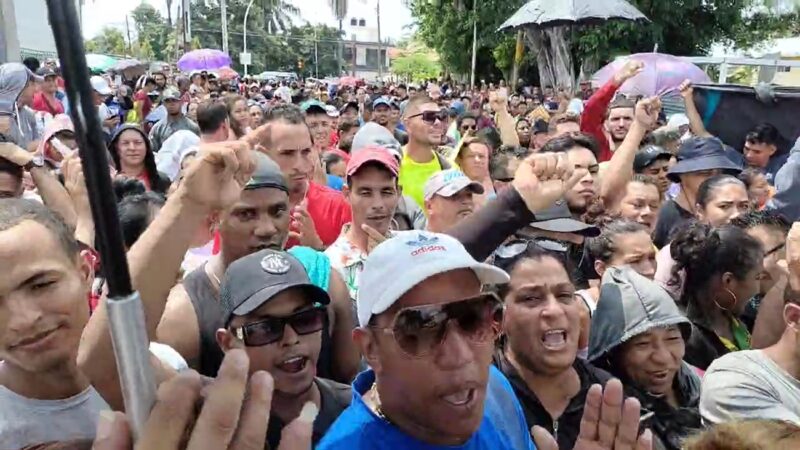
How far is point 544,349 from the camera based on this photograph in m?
2.37

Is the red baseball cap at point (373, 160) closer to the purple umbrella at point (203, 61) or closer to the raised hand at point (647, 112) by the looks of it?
the raised hand at point (647, 112)

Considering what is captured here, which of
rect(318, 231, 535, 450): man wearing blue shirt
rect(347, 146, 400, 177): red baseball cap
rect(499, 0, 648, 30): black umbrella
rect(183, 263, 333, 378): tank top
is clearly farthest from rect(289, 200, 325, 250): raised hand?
rect(499, 0, 648, 30): black umbrella

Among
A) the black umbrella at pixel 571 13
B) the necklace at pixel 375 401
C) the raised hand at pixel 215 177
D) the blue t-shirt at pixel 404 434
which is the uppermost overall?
the black umbrella at pixel 571 13

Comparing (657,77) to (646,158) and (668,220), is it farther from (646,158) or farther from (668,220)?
(668,220)

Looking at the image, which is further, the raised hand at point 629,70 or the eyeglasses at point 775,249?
the raised hand at point 629,70

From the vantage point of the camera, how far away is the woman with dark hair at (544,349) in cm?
233

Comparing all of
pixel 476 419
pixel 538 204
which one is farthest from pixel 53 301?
pixel 538 204

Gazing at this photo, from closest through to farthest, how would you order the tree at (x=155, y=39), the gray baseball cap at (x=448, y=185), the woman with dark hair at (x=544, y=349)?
1. the woman with dark hair at (x=544, y=349)
2. the gray baseball cap at (x=448, y=185)
3. the tree at (x=155, y=39)

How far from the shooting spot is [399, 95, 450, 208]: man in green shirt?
504cm

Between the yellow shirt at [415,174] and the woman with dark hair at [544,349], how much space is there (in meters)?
2.46

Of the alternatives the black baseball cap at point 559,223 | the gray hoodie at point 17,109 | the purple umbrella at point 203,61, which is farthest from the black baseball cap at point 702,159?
the purple umbrella at point 203,61

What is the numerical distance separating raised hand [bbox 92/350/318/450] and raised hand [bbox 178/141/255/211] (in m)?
0.50

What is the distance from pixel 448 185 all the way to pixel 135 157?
236 centimetres

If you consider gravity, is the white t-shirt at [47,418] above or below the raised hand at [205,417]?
below
